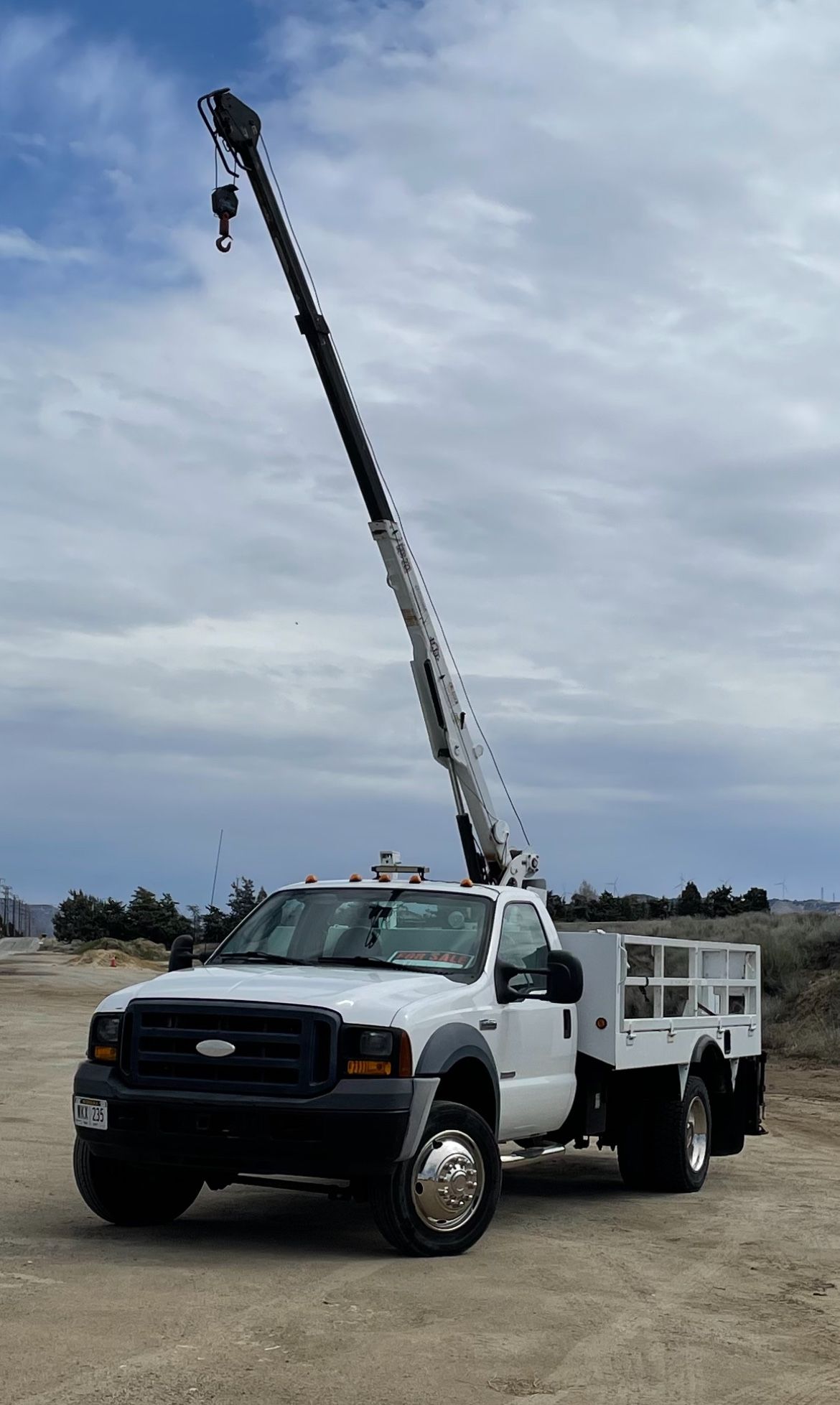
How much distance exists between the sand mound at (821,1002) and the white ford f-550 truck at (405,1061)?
14660 millimetres

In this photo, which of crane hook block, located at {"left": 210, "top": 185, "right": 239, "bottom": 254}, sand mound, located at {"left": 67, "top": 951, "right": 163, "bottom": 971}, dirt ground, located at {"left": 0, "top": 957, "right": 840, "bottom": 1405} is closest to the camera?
dirt ground, located at {"left": 0, "top": 957, "right": 840, "bottom": 1405}

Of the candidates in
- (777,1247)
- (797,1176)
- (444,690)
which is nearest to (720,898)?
(444,690)

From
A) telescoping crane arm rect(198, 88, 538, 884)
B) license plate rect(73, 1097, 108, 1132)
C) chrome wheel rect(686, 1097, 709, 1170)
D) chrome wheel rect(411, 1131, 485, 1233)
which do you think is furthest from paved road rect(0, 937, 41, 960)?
chrome wheel rect(411, 1131, 485, 1233)

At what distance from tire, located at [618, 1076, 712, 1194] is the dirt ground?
0.17 metres

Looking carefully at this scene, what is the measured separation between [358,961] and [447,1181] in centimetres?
160

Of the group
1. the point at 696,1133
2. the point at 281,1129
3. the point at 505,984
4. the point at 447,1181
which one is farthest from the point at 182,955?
the point at 696,1133

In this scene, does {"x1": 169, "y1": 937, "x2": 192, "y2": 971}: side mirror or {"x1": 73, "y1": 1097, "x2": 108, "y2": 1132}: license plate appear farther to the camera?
{"x1": 169, "y1": 937, "x2": 192, "y2": 971}: side mirror

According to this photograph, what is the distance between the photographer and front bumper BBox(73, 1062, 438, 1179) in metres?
8.05

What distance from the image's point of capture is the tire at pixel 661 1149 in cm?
1139

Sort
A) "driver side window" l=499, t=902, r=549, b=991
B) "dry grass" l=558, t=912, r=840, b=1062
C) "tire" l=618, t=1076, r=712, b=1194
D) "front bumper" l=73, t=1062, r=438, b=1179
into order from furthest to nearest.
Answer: "dry grass" l=558, t=912, r=840, b=1062 → "tire" l=618, t=1076, r=712, b=1194 → "driver side window" l=499, t=902, r=549, b=991 → "front bumper" l=73, t=1062, r=438, b=1179

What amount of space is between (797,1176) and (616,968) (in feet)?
12.0

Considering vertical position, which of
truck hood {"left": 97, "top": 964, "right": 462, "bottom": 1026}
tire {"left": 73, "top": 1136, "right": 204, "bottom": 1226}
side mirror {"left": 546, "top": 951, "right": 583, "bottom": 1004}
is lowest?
tire {"left": 73, "top": 1136, "right": 204, "bottom": 1226}

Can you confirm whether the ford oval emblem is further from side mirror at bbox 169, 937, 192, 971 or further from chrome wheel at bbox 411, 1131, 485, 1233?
side mirror at bbox 169, 937, 192, 971

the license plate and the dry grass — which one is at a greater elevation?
the dry grass
